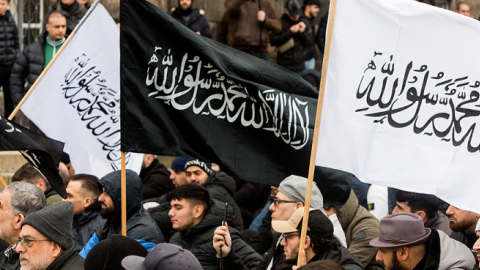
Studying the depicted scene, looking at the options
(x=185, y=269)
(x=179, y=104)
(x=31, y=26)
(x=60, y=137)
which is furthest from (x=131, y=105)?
(x=31, y=26)

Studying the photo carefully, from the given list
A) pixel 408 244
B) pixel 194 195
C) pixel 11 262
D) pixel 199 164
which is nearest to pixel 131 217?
pixel 194 195

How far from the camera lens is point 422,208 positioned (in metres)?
5.40

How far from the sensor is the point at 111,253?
12.0 feet

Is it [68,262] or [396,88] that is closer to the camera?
[68,262]

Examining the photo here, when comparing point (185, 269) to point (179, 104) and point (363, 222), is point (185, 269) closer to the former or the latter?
point (179, 104)

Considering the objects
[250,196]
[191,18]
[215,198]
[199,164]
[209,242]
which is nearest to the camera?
[209,242]

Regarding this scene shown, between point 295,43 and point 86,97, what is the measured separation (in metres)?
5.21

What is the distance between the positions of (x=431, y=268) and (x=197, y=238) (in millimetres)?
2258

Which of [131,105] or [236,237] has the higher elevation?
[131,105]

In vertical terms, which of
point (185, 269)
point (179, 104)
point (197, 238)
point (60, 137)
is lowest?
point (197, 238)

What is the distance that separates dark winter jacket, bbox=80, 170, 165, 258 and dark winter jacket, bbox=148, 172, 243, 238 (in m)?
1.14

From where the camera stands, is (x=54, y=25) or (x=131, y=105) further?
(x=54, y=25)

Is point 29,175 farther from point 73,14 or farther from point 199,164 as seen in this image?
point 73,14

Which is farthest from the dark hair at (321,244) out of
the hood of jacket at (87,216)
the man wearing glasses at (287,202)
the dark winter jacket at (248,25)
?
the dark winter jacket at (248,25)
